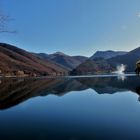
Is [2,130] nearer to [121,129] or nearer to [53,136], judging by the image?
[53,136]

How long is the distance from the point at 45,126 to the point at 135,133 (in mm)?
7387

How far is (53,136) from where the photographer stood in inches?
677

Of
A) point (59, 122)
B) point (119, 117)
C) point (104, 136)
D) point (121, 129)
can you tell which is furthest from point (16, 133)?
point (119, 117)

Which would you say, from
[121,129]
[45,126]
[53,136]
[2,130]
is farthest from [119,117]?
[2,130]

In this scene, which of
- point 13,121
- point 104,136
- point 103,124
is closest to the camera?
point 104,136

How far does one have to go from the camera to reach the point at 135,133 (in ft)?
56.3

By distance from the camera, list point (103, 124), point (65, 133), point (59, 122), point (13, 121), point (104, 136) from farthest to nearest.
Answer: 1. point (13, 121)
2. point (59, 122)
3. point (103, 124)
4. point (65, 133)
5. point (104, 136)

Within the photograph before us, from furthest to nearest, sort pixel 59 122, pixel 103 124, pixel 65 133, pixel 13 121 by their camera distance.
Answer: pixel 13 121, pixel 59 122, pixel 103 124, pixel 65 133

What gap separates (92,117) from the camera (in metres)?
24.6

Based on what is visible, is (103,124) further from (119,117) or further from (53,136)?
(53,136)

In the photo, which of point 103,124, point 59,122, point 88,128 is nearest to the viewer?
point 88,128

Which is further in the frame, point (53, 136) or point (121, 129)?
point (121, 129)

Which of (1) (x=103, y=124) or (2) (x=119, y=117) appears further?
(2) (x=119, y=117)

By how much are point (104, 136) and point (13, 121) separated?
10.5 meters
